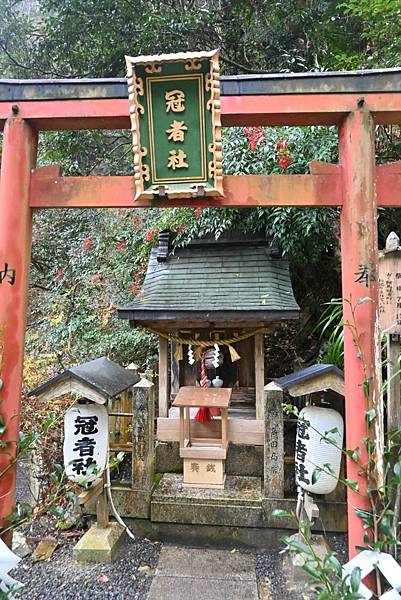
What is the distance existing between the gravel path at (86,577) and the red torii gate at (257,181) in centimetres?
146

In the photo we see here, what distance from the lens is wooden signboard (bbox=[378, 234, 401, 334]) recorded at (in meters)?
3.51

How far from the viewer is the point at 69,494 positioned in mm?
2406

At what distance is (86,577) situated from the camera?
349cm

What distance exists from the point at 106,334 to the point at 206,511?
Result: 4254mm

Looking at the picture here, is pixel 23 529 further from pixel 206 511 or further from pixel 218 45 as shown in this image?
pixel 218 45

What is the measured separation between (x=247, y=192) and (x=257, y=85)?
2.18ft

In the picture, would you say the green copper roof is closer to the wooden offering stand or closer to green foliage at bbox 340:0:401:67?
the wooden offering stand

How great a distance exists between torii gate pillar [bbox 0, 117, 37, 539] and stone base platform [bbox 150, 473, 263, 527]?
206 cm

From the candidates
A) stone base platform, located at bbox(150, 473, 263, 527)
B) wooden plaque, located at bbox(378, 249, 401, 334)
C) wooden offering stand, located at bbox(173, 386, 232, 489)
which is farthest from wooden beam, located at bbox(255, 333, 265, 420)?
wooden plaque, located at bbox(378, 249, 401, 334)

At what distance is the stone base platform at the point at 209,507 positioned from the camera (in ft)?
13.3

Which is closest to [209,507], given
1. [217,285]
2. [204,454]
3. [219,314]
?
[204,454]

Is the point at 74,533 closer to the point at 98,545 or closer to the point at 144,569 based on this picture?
the point at 98,545

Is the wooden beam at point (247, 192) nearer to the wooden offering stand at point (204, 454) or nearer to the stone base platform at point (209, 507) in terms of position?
the wooden offering stand at point (204, 454)

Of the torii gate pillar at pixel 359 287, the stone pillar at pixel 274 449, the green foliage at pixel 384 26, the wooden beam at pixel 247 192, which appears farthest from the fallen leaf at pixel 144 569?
the green foliage at pixel 384 26
